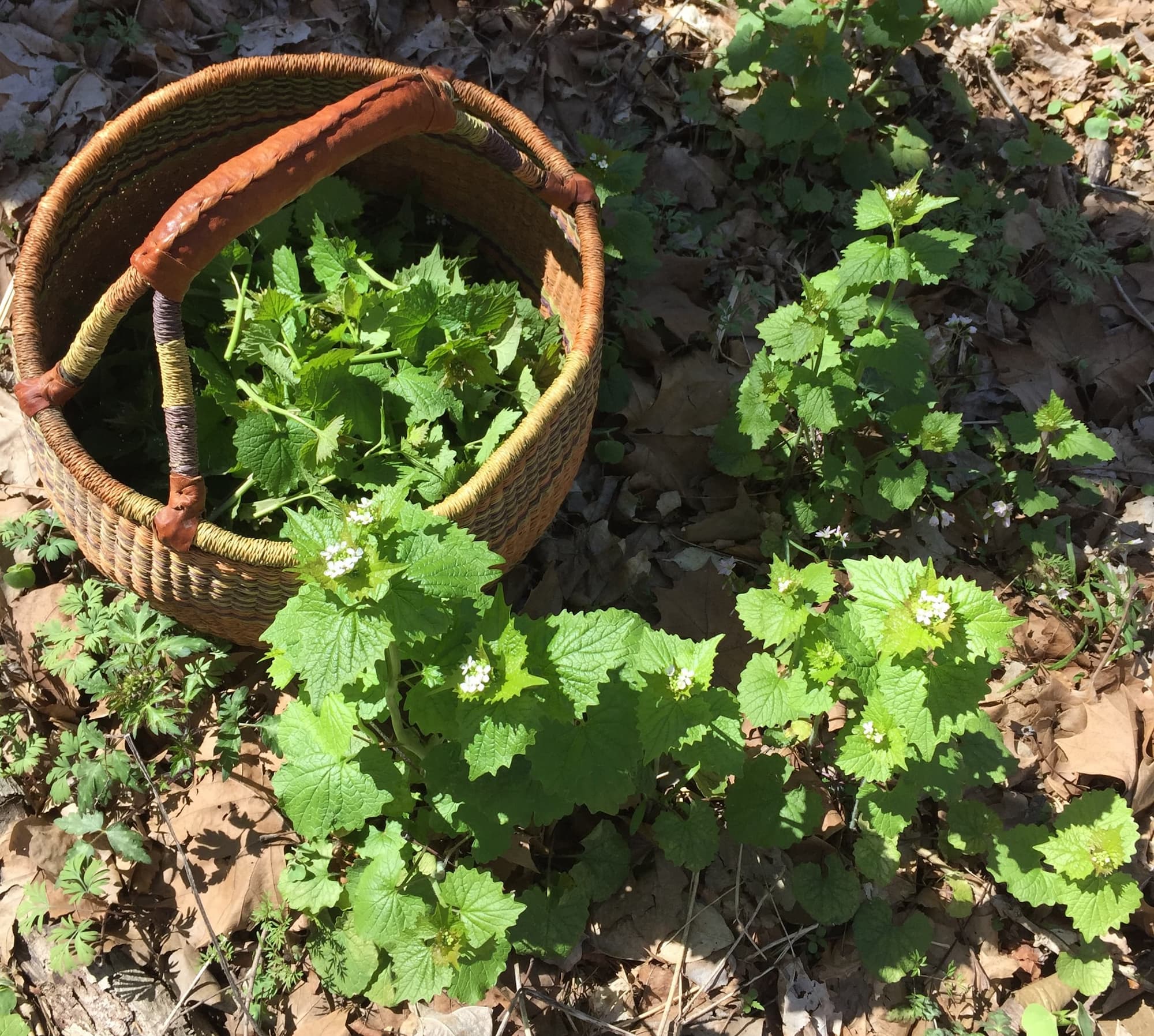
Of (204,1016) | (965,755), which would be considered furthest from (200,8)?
(965,755)

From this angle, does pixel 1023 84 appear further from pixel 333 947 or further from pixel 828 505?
pixel 333 947

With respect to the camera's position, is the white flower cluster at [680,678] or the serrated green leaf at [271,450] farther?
the serrated green leaf at [271,450]

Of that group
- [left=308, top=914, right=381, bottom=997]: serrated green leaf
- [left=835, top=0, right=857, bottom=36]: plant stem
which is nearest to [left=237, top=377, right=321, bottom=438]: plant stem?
[left=308, top=914, right=381, bottom=997]: serrated green leaf

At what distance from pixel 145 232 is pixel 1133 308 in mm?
3220

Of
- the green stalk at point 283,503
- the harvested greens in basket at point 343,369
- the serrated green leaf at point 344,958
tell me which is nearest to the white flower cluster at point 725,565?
the harvested greens in basket at point 343,369

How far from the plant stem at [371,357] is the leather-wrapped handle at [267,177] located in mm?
484

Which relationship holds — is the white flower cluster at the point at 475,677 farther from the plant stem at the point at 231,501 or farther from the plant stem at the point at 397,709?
the plant stem at the point at 231,501

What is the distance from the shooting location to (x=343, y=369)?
7.18ft

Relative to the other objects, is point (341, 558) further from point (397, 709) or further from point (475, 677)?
point (397, 709)

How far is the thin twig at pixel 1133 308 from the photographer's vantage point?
3.24m

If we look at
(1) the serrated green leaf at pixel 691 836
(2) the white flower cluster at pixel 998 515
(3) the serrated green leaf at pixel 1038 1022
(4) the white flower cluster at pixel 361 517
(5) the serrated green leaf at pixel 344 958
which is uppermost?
(4) the white flower cluster at pixel 361 517

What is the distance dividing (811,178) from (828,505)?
1.37m

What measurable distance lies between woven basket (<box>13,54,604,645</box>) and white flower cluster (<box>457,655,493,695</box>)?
425 mm

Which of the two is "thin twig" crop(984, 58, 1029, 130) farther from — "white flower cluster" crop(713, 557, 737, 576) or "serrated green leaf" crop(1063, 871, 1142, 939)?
"serrated green leaf" crop(1063, 871, 1142, 939)
